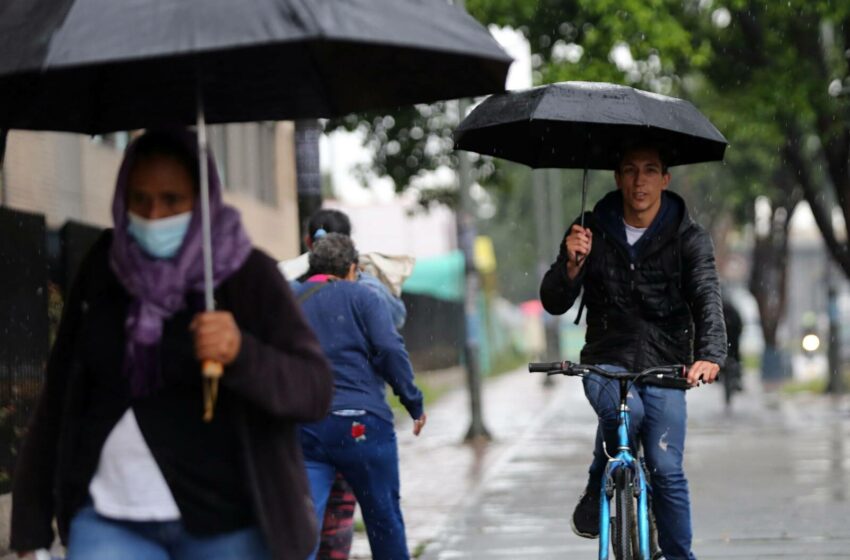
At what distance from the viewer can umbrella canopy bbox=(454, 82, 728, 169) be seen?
7008 mm

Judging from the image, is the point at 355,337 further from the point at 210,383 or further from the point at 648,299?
the point at 210,383

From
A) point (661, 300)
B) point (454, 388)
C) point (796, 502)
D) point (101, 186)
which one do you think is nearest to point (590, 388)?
point (661, 300)

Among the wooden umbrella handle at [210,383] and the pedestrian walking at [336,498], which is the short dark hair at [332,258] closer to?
the pedestrian walking at [336,498]

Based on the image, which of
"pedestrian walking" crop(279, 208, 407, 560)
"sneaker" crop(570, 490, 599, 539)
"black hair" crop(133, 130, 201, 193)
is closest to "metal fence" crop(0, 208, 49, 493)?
"pedestrian walking" crop(279, 208, 407, 560)

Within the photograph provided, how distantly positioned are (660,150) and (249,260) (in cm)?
376

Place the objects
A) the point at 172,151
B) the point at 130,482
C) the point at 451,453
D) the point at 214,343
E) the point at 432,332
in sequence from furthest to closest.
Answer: the point at 432,332, the point at 451,453, the point at 172,151, the point at 130,482, the point at 214,343

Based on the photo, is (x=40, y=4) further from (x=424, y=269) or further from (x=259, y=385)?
(x=424, y=269)

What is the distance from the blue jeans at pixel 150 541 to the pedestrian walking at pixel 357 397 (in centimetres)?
286

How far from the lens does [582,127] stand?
7738mm

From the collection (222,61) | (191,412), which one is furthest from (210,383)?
(222,61)

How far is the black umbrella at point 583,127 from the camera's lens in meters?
7.01

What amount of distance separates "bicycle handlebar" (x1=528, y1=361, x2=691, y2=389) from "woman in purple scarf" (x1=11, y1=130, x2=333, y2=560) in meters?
2.74

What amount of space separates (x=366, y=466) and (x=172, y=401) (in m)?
2.97

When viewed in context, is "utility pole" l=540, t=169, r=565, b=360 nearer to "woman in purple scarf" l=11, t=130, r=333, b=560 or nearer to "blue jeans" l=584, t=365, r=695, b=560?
"blue jeans" l=584, t=365, r=695, b=560
